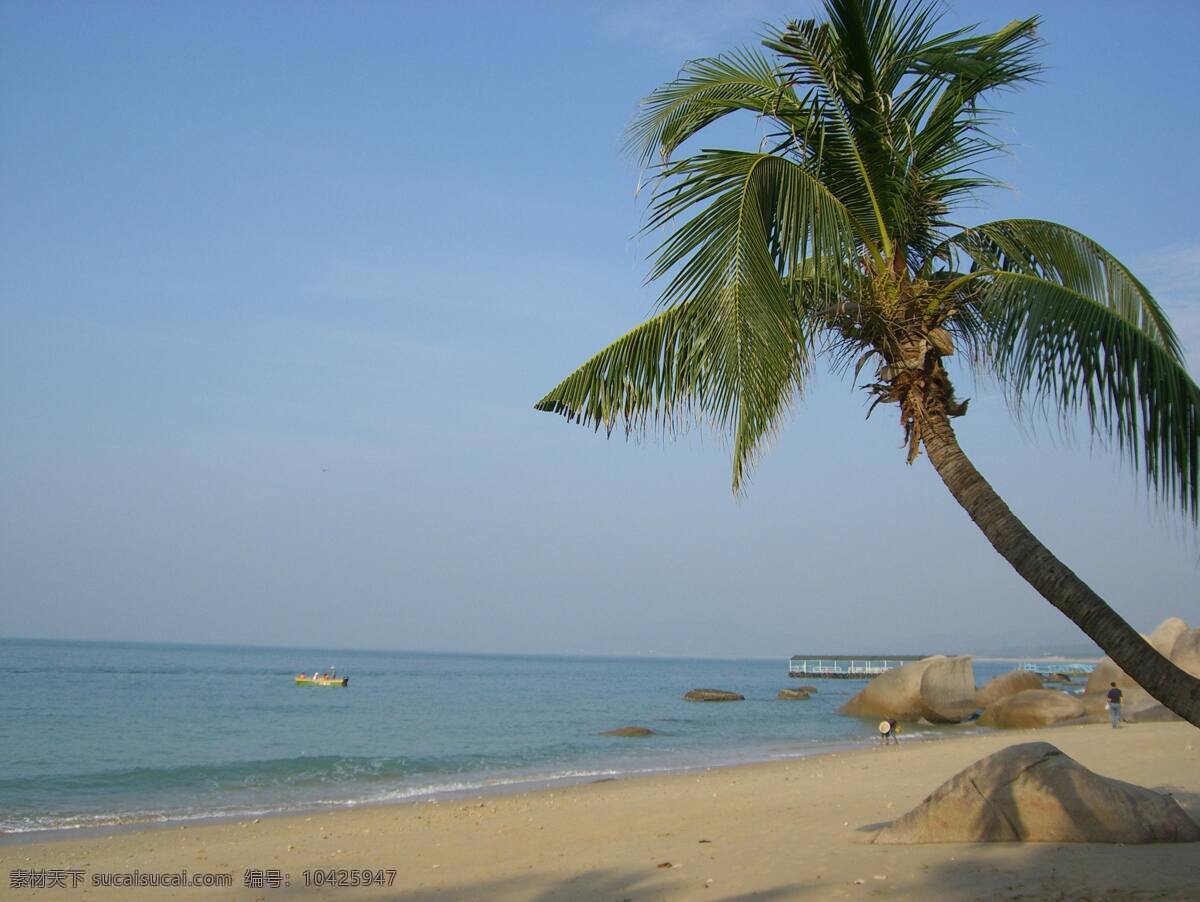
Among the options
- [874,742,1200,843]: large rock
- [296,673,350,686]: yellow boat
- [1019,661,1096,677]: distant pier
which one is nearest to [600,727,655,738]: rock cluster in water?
[874,742,1200,843]: large rock

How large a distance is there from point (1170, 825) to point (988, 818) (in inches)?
53.6

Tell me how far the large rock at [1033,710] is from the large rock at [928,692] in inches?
72.8

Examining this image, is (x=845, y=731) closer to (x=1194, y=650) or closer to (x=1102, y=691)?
(x=1102, y=691)

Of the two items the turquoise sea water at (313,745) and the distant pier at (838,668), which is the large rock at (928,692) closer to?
the turquoise sea water at (313,745)

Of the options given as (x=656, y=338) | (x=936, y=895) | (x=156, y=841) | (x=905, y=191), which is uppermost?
(x=905, y=191)

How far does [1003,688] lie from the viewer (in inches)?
1465

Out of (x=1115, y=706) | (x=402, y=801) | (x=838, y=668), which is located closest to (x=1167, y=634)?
(x=1115, y=706)

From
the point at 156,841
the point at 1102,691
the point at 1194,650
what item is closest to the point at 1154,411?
the point at 156,841

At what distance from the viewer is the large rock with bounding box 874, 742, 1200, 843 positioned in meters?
7.60

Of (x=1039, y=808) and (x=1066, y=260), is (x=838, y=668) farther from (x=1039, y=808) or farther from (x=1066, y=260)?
(x=1066, y=260)

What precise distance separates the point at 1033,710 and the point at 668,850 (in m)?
26.2

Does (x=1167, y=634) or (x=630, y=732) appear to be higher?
(x=1167, y=634)

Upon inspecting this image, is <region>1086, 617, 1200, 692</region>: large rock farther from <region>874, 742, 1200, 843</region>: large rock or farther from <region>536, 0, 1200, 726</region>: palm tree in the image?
<region>536, 0, 1200, 726</region>: palm tree

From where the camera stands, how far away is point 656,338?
676cm
